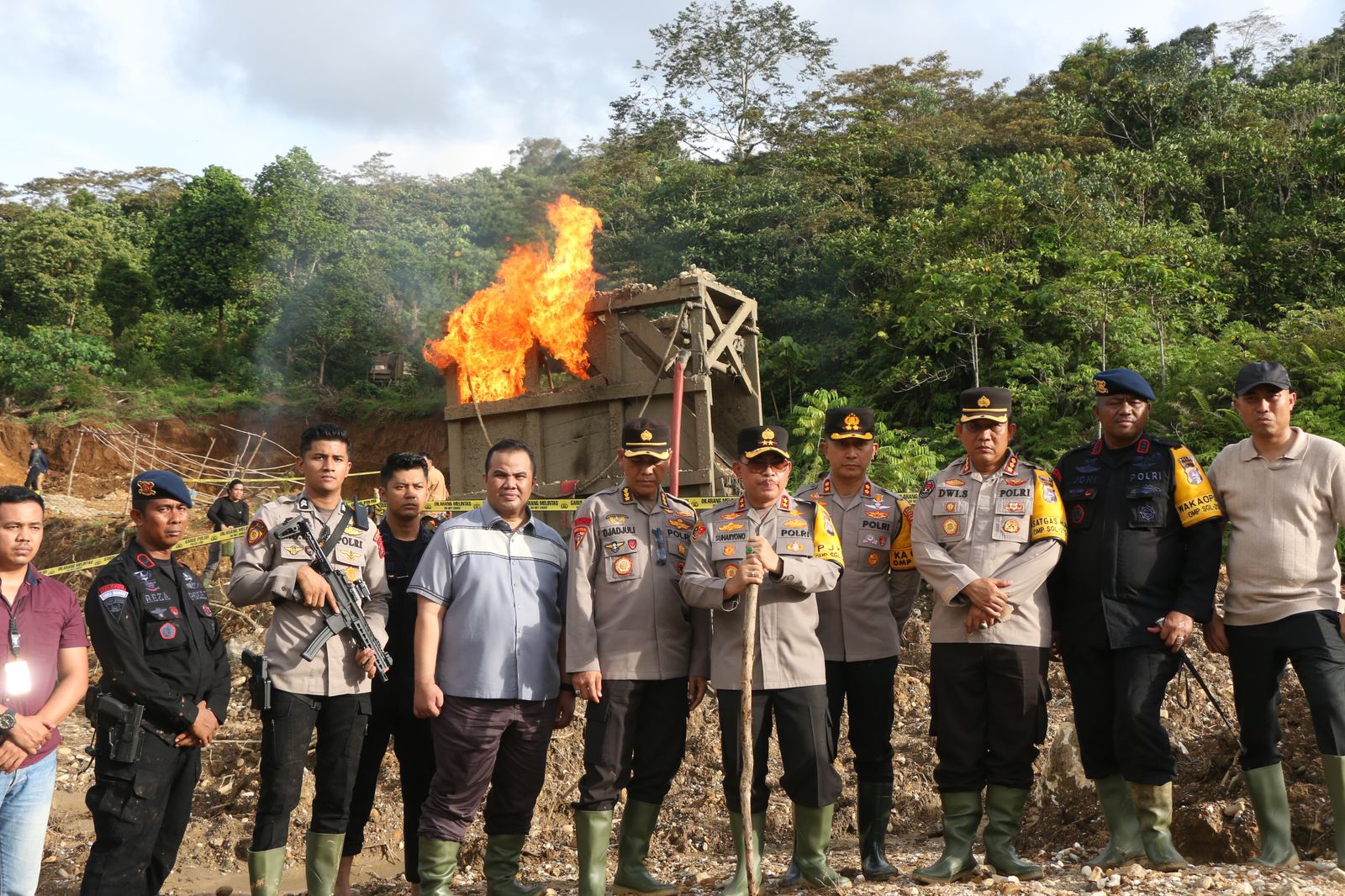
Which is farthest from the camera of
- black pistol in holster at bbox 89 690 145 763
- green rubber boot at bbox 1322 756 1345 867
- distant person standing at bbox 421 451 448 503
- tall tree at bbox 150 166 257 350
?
tall tree at bbox 150 166 257 350

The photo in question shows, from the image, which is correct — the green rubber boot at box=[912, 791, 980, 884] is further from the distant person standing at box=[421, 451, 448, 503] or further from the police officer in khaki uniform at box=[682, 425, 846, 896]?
the distant person standing at box=[421, 451, 448, 503]

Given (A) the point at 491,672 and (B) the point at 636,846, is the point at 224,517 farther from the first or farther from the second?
(B) the point at 636,846

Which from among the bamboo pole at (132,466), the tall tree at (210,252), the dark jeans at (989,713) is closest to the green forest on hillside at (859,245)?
the tall tree at (210,252)

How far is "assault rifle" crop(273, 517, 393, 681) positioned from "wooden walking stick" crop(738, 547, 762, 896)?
1503 millimetres

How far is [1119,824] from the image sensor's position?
4430 millimetres

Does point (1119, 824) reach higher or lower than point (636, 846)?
higher

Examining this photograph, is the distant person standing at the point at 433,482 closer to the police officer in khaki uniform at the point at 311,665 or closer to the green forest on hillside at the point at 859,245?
the police officer in khaki uniform at the point at 311,665

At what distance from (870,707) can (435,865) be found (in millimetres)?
1961

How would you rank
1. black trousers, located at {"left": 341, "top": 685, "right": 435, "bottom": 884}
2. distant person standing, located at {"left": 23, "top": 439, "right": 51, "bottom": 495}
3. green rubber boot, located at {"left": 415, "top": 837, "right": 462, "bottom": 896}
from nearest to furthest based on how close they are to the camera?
1. green rubber boot, located at {"left": 415, "top": 837, "right": 462, "bottom": 896}
2. black trousers, located at {"left": 341, "top": 685, "right": 435, "bottom": 884}
3. distant person standing, located at {"left": 23, "top": 439, "right": 51, "bottom": 495}

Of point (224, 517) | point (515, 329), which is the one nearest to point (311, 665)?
point (515, 329)

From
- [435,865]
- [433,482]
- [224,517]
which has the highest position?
[433,482]

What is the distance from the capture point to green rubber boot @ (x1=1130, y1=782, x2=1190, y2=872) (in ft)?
13.9

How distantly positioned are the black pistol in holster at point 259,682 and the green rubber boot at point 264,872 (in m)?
0.57

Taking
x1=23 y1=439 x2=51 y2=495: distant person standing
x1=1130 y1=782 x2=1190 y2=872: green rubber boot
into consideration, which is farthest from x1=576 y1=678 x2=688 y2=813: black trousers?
x1=23 y1=439 x2=51 y2=495: distant person standing
